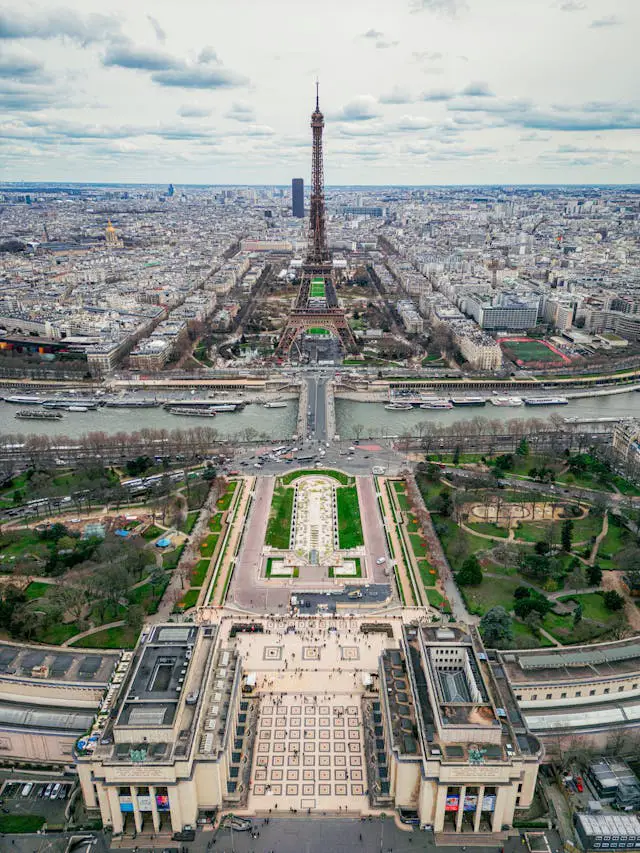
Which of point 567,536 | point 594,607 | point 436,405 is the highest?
point 567,536

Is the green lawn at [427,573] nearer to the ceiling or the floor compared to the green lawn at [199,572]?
nearer to the ceiling

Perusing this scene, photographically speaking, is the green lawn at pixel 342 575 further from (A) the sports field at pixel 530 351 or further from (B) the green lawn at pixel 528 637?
(A) the sports field at pixel 530 351

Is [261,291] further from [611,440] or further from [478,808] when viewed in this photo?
[478,808]

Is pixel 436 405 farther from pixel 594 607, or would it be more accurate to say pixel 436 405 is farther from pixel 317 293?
pixel 317 293

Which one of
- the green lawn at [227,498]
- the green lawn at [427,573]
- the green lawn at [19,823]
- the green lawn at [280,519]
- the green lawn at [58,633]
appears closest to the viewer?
the green lawn at [19,823]

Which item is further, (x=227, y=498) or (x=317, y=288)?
(x=317, y=288)

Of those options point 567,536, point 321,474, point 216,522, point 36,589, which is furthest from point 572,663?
point 36,589

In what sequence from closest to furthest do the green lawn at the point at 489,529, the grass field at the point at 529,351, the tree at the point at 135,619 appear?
the tree at the point at 135,619, the green lawn at the point at 489,529, the grass field at the point at 529,351

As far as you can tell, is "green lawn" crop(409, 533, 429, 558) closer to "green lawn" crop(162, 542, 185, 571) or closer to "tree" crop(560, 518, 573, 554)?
"tree" crop(560, 518, 573, 554)

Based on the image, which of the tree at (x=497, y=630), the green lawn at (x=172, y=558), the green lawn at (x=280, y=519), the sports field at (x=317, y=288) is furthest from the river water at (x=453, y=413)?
the sports field at (x=317, y=288)
